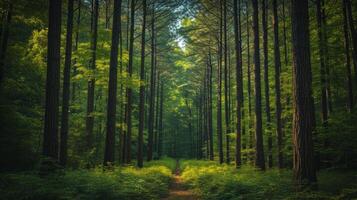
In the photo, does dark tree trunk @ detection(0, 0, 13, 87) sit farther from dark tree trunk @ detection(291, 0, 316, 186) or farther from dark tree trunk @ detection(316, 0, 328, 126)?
dark tree trunk @ detection(316, 0, 328, 126)

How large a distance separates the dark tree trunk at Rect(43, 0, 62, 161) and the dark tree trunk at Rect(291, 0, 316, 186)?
7602 millimetres

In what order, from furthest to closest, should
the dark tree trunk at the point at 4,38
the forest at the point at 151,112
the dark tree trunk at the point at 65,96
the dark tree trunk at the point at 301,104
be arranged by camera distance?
the dark tree trunk at the point at 65,96, the dark tree trunk at the point at 4,38, the forest at the point at 151,112, the dark tree trunk at the point at 301,104

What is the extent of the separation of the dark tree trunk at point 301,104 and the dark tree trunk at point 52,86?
24.9 feet

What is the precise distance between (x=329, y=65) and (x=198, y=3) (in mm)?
11596

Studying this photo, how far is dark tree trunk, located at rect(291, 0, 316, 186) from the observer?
8352 mm

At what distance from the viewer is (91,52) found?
19.3 metres

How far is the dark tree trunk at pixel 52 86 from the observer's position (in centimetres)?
1046

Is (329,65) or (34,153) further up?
(329,65)

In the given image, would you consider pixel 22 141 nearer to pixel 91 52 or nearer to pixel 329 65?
pixel 91 52

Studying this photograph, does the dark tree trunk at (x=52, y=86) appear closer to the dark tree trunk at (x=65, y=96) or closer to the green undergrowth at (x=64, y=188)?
the green undergrowth at (x=64, y=188)

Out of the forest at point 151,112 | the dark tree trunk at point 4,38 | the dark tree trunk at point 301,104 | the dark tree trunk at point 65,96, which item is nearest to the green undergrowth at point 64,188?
the forest at point 151,112

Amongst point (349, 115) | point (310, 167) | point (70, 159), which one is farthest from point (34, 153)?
Answer: point (349, 115)

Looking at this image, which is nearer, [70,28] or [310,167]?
[310,167]

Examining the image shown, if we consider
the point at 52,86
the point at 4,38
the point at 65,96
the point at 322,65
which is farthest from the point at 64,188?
the point at 322,65
